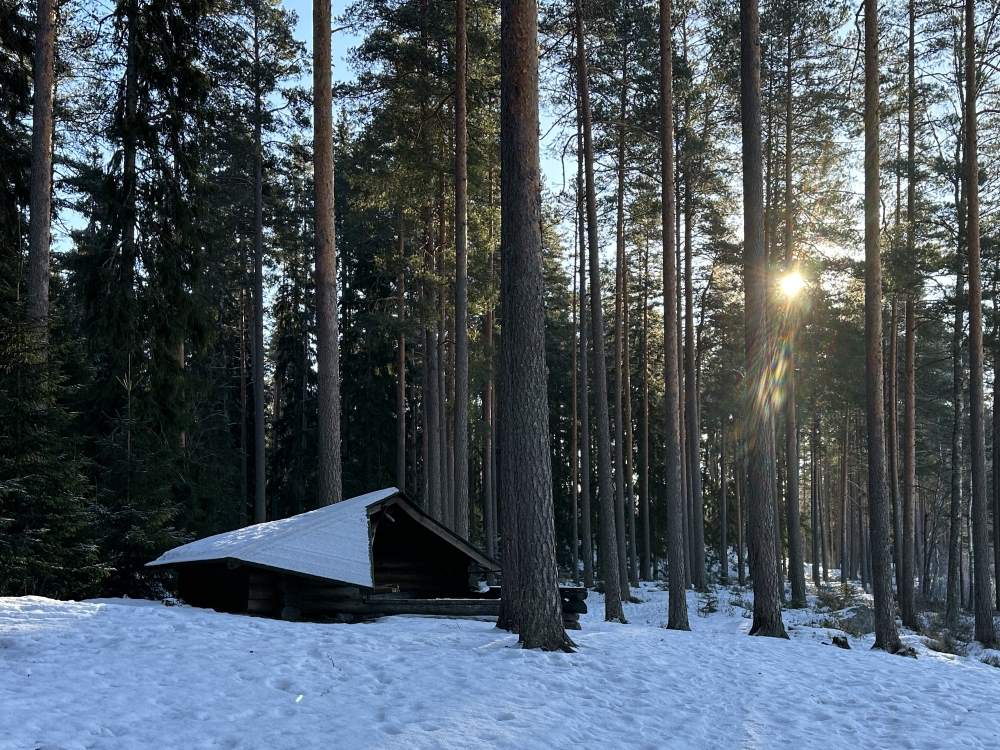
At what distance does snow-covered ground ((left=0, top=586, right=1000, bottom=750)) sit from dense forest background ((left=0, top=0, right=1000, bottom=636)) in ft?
15.6

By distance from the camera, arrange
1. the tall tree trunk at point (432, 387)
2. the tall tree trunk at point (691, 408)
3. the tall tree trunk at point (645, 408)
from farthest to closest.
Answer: the tall tree trunk at point (645, 408)
the tall tree trunk at point (691, 408)
the tall tree trunk at point (432, 387)

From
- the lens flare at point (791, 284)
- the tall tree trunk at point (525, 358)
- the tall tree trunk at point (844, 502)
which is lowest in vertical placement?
the tall tree trunk at point (844, 502)

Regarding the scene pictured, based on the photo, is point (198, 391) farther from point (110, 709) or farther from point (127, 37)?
point (110, 709)

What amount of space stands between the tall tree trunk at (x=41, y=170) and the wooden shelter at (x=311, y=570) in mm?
5127

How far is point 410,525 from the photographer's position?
1608cm

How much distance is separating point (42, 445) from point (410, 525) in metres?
6.74

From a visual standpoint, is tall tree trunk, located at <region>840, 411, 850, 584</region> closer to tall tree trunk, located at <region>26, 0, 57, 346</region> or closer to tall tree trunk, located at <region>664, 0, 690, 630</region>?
tall tree trunk, located at <region>664, 0, 690, 630</region>

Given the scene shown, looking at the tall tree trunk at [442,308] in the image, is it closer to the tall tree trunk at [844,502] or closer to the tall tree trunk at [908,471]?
the tall tree trunk at [908,471]

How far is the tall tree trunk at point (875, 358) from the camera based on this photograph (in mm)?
14133

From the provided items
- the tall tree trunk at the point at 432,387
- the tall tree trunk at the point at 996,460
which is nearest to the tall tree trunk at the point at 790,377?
the tall tree trunk at the point at 996,460

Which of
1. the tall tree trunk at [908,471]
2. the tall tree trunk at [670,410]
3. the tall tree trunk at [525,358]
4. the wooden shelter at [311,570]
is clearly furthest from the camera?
the tall tree trunk at [908,471]

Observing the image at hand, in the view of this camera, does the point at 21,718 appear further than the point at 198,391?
No

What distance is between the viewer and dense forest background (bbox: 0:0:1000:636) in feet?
49.3

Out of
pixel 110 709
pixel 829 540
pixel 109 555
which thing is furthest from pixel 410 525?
pixel 829 540
